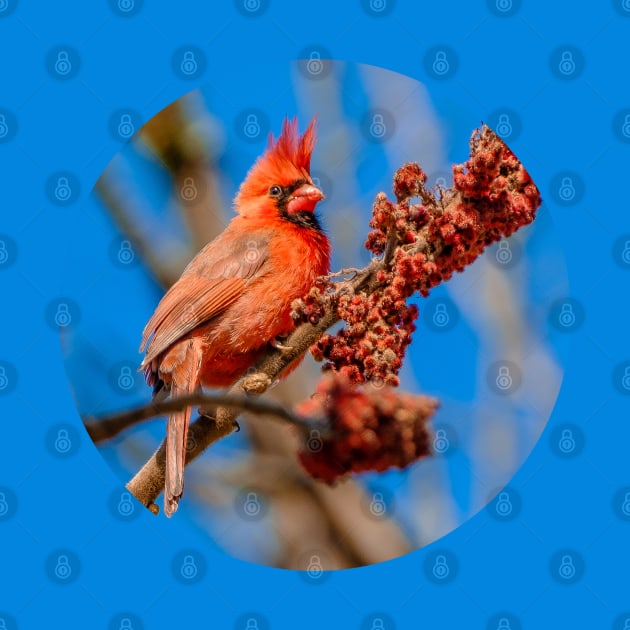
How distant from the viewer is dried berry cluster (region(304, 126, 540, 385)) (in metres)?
3.78

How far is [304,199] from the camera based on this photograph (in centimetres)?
494

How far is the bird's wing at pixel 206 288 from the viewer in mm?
4570

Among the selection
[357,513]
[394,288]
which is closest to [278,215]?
[394,288]

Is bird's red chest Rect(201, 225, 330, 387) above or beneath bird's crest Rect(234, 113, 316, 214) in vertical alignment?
beneath

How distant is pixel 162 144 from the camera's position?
480 centimetres

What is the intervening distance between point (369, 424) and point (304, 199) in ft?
5.72

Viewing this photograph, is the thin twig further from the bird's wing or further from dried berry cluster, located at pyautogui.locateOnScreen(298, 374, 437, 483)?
the bird's wing

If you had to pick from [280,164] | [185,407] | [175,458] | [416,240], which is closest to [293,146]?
Answer: [280,164]

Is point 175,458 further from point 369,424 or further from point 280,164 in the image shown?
point 280,164

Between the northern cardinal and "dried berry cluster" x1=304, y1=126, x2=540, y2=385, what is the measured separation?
0.59 metres

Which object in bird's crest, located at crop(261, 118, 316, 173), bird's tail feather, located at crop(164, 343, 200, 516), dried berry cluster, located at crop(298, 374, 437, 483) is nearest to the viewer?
dried berry cluster, located at crop(298, 374, 437, 483)

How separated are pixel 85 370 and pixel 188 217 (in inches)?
39.9

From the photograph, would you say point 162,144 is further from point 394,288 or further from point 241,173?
point 394,288

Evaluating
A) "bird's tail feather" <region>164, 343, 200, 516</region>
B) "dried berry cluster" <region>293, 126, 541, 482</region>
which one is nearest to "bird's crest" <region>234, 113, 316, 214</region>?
"dried berry cluster" <region>293, 126, 541, 482</region>
